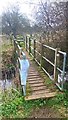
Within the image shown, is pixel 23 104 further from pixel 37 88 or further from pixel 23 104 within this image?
pixel 37 88

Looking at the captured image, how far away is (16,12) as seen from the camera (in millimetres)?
2377

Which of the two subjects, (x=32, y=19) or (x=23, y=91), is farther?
(x=32, y=19)

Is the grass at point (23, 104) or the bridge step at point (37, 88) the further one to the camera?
the bridge step at point (37, 88)

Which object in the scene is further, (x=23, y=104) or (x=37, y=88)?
(x=37, y=88)

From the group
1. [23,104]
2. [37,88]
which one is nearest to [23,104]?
[23,104]

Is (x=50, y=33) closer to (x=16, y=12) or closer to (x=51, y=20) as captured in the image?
(x=51, y=20)

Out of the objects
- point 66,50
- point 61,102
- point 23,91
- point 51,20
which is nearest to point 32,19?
point 51,20

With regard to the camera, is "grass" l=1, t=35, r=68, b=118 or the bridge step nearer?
"grass" l=1, t=35, r=68, b=118

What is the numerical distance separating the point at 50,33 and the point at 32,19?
1.70 feet

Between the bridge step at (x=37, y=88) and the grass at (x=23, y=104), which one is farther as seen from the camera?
the bridge step at (x=37, y=88)

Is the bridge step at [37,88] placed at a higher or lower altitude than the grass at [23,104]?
higher

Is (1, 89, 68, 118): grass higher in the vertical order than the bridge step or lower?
lower

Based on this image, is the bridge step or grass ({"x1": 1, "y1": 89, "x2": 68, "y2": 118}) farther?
the bridge step

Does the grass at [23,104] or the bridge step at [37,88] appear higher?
the bridge step at [37,88]
